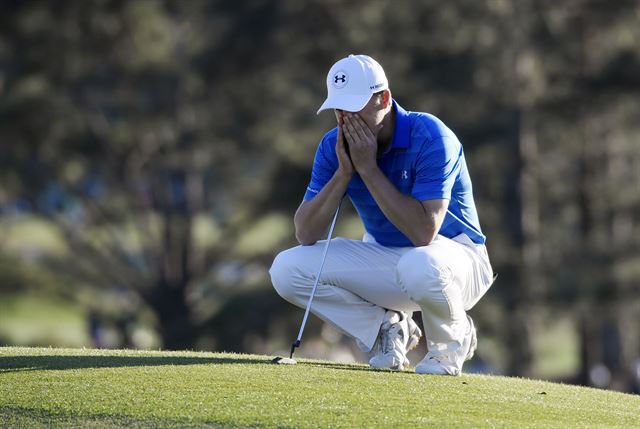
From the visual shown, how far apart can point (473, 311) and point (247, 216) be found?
4.67 meters

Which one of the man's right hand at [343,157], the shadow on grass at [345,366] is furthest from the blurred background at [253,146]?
the man's right hand at [343,157]

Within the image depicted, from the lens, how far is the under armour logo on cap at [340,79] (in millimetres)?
5875

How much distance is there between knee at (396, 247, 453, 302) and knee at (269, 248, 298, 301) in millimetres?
656

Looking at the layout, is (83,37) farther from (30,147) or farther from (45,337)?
(45,337)

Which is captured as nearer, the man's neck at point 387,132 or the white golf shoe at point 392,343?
the man's neck at point 387,132

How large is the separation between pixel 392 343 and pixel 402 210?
3.04 feet

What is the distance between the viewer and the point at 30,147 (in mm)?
22469

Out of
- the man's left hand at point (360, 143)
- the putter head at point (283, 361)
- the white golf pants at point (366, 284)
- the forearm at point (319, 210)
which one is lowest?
the putter head at point (283, 361)

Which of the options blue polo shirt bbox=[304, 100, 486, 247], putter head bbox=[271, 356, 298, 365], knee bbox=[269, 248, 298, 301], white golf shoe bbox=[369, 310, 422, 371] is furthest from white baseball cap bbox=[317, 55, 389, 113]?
putter head bbox=[271, 356, 298, 365]

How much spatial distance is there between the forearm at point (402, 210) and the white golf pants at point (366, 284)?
18 centimetres

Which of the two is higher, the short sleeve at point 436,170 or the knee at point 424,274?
the short sleeve at point 436,170

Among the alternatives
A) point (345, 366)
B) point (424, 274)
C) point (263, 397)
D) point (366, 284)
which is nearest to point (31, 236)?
point (345, 366)

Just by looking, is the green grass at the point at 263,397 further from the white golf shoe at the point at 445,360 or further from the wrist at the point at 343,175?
the wrist at the point at 343,175

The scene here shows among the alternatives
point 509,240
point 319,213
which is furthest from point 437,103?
point 319,213
